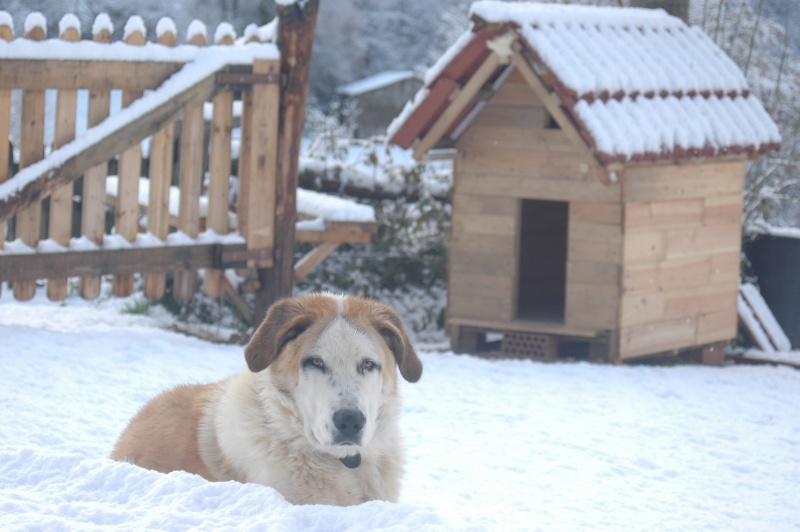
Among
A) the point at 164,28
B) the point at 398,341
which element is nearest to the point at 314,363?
the point at 398,341

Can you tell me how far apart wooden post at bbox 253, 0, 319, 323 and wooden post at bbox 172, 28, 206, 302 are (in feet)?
1.95

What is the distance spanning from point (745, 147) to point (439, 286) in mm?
3643

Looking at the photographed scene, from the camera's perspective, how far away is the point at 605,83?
7.97 meters

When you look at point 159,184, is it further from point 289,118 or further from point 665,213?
point 665,213

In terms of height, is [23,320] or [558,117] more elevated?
[558,117]

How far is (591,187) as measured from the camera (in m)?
8.05

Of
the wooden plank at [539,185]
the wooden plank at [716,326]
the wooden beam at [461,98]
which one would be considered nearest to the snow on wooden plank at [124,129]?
the wooden beam at [461,98]

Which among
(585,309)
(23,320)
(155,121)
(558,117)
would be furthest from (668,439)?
(23,320)

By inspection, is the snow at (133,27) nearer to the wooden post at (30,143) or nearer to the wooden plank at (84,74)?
the wooden plank at (84,74)

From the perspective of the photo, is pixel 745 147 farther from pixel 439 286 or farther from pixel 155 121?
pixel 155 121

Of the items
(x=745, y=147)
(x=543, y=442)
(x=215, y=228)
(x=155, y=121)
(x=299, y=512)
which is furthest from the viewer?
(x=745, y=147)

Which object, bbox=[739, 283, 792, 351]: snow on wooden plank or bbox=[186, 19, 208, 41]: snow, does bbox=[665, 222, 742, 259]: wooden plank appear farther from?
bbox=[186, 19, 208, 41]: snow

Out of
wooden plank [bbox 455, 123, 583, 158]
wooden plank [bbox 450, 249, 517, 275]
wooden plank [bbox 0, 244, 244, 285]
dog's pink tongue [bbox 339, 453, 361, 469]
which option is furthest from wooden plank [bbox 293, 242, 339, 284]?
dog's pink tongue [bbox 339, 453, 361, 469]

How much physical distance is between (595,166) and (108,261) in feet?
11.2
